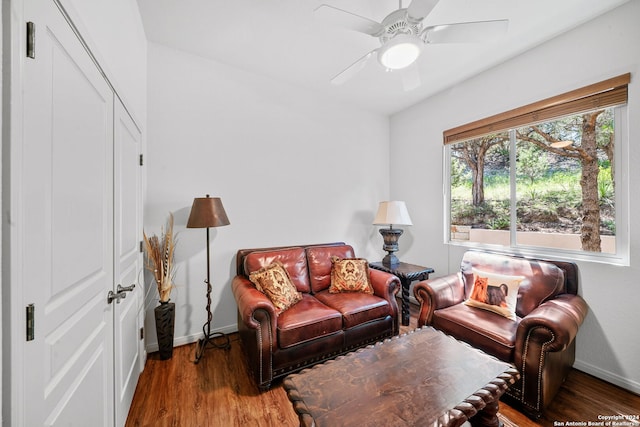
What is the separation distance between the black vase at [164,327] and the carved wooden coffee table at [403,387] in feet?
4.59

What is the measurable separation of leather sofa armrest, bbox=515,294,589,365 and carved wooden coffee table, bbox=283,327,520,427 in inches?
16.0

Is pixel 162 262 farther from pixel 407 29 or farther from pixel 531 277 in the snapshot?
pixel 531 277

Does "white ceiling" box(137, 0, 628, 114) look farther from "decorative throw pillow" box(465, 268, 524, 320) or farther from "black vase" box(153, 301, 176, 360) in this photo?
"black vase" box(153, 301, 176, 360)

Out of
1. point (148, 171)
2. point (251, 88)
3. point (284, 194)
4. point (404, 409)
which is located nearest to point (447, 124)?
point (284, 194)

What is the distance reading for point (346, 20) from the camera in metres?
1.51

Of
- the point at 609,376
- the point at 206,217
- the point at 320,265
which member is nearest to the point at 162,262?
the point at 206,217

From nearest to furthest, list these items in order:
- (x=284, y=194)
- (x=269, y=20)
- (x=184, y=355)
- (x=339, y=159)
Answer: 1. (x=269, y=20)
2. (x=184, y=355)
3. (x=284, y=194)
4. (x=339, y=159)

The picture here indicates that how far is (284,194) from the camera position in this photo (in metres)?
3.03

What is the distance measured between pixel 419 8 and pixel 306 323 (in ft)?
7.37

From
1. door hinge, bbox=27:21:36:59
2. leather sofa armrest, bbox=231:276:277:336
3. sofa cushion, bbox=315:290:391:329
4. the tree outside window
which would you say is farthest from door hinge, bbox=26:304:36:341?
the tree outside window

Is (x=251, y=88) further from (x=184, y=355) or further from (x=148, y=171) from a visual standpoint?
(x=184, y=355)

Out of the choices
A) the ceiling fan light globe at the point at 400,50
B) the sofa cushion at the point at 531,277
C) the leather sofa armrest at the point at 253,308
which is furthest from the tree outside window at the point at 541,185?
the leather sofa armrest at the point at 253,308

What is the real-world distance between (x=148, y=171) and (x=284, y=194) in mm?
1375

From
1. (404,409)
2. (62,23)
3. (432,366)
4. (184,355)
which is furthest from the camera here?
(184,355)
